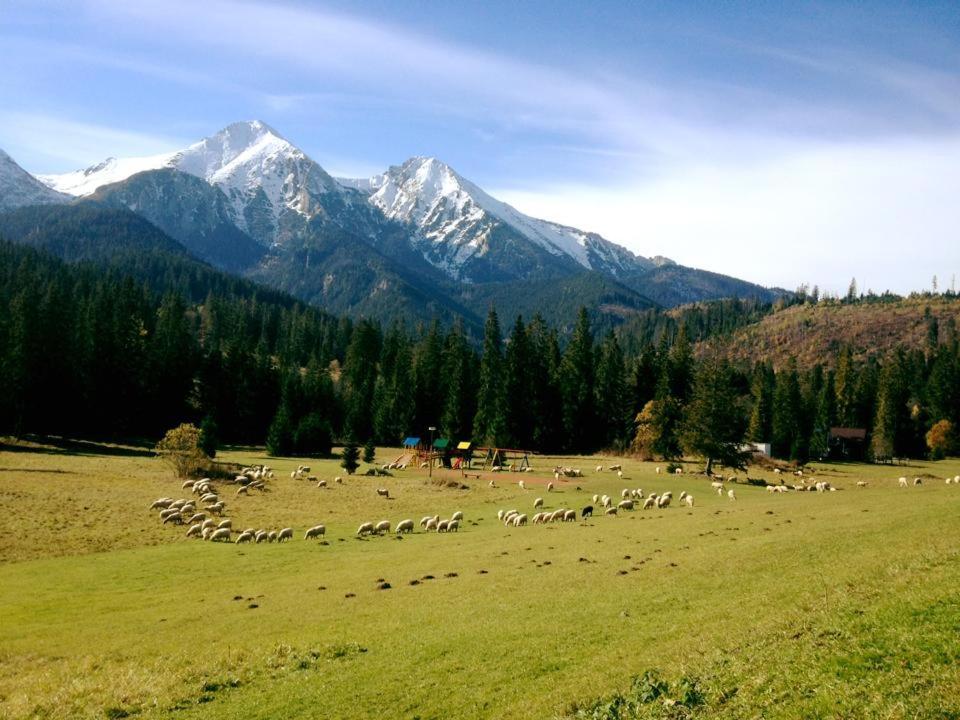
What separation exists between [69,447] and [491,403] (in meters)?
52.8

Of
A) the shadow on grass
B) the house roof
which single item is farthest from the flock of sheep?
the house roof

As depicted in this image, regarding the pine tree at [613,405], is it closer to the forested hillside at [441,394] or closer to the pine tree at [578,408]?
the forested hillside at [441,394]

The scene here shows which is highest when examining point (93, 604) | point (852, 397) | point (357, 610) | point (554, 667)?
point (852, 397)

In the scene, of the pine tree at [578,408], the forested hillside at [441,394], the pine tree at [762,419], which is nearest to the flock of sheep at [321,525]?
the forested hillside at [441,394]

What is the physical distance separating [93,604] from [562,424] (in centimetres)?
8171

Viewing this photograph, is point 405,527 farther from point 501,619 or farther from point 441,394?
point 441,394

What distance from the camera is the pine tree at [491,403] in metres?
93.1

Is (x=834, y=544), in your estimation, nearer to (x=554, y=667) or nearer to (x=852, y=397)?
(x=554, y=667)

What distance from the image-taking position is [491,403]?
97625 mm

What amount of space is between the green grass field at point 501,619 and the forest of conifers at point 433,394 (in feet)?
139

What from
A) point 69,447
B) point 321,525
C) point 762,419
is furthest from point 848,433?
point 69,447

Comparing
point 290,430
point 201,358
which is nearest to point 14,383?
point 290,430

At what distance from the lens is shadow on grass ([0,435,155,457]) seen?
69.7 meters

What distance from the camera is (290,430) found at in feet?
293
